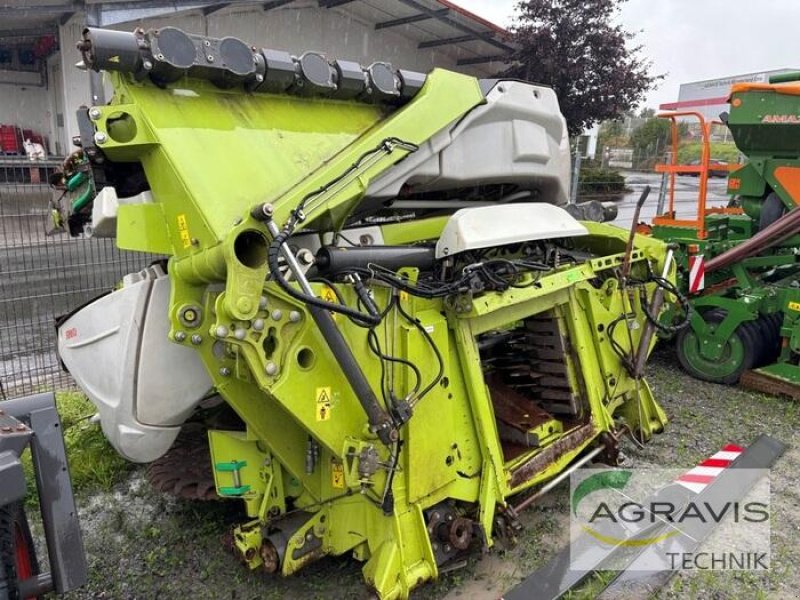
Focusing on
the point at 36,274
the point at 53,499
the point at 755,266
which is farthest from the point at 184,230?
the point at 755,266

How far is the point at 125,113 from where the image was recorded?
2217 millimetres

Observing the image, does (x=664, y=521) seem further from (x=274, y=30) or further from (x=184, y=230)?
(x=274, y=30)

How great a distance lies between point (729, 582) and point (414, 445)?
1.53m

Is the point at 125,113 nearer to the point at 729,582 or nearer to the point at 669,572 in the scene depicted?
the point at 669,572

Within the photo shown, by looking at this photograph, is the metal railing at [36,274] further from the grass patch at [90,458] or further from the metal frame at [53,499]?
the metal frame at [53,499]

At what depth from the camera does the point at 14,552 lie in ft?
5.85

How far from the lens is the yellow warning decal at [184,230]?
87.7 inches

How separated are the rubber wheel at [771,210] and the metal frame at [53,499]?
5578 mm

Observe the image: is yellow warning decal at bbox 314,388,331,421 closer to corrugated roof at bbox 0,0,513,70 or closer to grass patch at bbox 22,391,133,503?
grass patch at bbox 22,391,133,503

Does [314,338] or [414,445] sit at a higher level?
[314,338]

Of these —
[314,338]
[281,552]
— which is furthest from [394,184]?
[281,552]

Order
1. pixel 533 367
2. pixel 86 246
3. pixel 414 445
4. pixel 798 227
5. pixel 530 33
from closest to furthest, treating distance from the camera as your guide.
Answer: pixel 414 445 < pixel 533 367 < pixel 798 227 < pixel 86 246 < pixel 530 33

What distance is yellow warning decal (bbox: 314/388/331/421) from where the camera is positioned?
2265mm

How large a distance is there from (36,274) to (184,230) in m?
4.16
